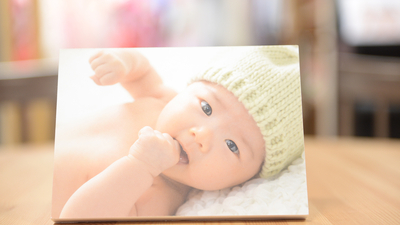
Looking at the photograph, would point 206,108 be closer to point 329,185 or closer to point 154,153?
point 154,153

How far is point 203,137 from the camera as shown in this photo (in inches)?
14.7

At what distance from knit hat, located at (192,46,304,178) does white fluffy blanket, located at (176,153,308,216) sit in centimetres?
2

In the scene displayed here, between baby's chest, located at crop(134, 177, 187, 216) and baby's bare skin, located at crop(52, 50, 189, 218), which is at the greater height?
baby's bare skin, located at crop(52, 50, 189, 218)

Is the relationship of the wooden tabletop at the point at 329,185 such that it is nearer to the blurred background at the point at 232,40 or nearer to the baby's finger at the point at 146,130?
the baby's finger at the point at 146,130

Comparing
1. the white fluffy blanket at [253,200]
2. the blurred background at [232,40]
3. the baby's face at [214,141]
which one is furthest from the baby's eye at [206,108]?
the blurred background at [232,40]

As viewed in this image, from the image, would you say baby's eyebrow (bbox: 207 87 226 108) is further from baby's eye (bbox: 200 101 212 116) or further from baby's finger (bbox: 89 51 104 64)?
baby's finger (bbox: 89 51 104 64)

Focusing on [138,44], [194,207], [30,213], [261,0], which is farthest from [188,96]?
[261,0]

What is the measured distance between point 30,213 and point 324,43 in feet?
5.13

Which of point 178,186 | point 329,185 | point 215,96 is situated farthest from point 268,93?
point 329,185

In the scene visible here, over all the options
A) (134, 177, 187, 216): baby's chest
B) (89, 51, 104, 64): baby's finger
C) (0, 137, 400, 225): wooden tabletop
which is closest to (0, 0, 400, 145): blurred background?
(0, 137, 400, 225): wooden tabletop

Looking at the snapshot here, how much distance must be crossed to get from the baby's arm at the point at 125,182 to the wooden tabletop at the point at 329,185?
0.06 meters

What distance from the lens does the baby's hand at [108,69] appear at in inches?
16.0

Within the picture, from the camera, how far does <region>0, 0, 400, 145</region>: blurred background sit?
5.00 ft

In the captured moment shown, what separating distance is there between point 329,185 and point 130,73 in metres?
0.43
